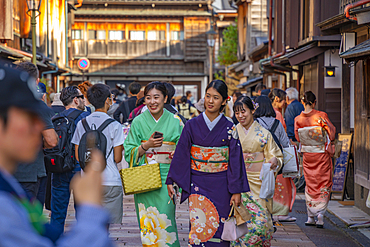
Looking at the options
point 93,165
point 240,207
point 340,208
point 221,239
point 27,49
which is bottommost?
point 340,208

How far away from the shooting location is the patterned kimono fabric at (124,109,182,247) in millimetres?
5176

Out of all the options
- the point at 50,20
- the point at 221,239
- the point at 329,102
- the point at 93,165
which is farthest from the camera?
the point at 50,20

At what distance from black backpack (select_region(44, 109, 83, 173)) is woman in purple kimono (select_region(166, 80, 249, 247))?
5.47 ft

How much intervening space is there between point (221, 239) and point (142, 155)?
1290 mm

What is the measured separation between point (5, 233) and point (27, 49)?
16.8 meters

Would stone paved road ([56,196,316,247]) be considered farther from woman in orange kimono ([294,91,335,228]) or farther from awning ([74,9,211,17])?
awning ([74,9,211,17])

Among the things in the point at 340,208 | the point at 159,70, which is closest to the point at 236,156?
the point at 340,208

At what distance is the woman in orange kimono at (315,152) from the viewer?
8.01 meters

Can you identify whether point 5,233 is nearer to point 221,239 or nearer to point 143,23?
point 221,239

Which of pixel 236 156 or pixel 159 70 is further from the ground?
pixel 159 70

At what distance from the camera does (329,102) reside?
11945 millimetres

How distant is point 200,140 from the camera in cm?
496

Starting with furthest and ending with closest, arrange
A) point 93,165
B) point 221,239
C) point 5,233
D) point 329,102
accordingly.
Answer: point 329,102 < point 221,239 < point 93,165 < point 5,233

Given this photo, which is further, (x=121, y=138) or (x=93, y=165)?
(x=121, y=138)
